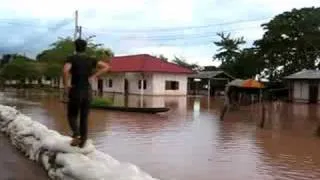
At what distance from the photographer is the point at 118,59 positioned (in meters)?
65.1

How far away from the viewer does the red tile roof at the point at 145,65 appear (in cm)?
5697

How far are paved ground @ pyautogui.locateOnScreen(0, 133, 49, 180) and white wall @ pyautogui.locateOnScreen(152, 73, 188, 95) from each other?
149ft

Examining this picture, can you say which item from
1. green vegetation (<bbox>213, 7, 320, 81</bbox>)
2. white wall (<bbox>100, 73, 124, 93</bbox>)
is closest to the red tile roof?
white wall (<bbox>100, 73, 124, 93</bbox>)

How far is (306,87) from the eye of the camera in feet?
159

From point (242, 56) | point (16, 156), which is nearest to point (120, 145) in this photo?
point (16, 156)

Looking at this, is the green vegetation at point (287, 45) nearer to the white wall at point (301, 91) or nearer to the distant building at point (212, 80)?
the distant building at point (212, 80)

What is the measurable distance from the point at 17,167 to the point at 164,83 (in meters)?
48.6

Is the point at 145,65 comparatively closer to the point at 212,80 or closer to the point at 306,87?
the point at 212,80

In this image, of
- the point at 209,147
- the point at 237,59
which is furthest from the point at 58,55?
the point at 209,147

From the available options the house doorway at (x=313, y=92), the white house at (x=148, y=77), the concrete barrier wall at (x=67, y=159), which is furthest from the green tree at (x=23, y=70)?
the concrete barrier wall at (x=67, y=159)

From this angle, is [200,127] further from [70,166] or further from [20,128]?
[70,166]

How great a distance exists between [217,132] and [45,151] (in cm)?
1187

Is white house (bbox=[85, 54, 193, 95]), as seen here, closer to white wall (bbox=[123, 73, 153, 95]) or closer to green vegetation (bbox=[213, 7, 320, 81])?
white wall (bbox=[123, 73, 153, 95])

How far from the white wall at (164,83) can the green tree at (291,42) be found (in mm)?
8531
